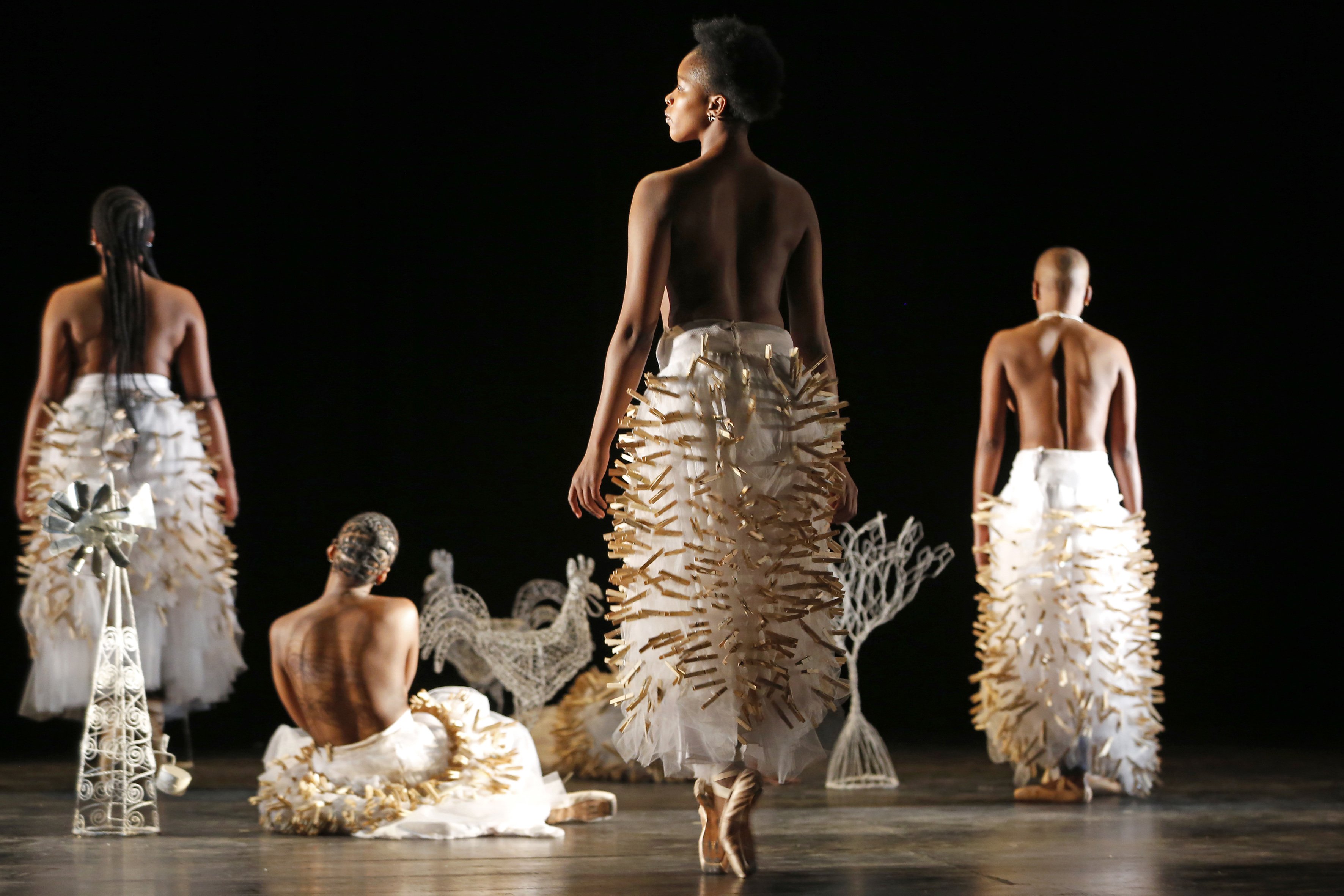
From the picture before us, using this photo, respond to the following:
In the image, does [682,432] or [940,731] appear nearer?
[682,432]

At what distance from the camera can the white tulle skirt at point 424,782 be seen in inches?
133

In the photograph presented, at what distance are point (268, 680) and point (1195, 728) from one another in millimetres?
3950

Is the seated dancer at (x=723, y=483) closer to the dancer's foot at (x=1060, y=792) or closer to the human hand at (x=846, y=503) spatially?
the human hand at (x=846, y=503)

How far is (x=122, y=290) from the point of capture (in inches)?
164

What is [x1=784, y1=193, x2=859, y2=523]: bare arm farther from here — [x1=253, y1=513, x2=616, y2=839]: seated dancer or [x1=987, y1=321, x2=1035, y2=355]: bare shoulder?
[x1=987, y1=321, x2=1035, y2=355]: bare shoulder

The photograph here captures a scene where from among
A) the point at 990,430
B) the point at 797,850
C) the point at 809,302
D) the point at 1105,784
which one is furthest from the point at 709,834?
the point at 990,430

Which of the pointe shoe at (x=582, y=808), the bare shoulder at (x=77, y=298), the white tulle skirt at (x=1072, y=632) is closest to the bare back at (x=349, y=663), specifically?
the pointe shoe at (x=582, y=808)

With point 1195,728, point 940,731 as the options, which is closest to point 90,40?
point 940,731

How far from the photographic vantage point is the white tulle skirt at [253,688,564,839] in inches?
133

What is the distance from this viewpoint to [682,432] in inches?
109

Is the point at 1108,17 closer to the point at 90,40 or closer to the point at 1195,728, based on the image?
the point at 1195,728

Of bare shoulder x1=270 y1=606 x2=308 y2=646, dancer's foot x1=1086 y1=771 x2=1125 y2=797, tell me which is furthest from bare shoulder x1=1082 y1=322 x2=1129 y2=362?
bare shoulder x1=270 y1=606 x2=308 y2=646

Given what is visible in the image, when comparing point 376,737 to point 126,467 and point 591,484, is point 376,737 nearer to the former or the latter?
point 591,484

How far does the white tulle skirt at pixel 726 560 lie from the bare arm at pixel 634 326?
0.04 meters
